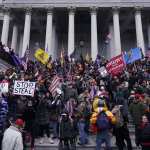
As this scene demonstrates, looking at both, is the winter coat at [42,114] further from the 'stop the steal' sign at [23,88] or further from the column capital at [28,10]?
the column capital at [28,10]

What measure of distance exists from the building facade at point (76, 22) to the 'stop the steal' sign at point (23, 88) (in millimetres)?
23833

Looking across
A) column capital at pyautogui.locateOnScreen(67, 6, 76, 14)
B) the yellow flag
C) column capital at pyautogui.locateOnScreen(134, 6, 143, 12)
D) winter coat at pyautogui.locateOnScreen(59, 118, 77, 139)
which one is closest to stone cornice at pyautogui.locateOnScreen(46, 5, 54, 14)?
column capital at pyautogui.locateOnScreen(67, 6, 76, 14)

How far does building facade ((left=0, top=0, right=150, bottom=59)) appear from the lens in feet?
134

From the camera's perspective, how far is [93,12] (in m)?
42.2

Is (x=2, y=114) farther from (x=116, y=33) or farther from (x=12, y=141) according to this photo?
(x=116, y=33)

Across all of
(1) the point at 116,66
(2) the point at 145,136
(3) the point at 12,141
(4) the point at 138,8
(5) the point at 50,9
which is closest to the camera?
(3) the point at 12,141

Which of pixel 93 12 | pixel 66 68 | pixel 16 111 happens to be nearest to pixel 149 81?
pixel 66 68

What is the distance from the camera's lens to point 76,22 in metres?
50.1

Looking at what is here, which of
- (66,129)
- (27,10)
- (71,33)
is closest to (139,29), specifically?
(71,33)

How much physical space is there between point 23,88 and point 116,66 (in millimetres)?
8737

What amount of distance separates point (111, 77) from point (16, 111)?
9790 mm

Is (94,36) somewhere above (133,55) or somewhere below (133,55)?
above

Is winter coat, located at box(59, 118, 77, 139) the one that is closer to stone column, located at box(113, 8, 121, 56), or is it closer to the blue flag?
the blue flag

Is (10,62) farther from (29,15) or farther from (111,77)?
(29,15)
